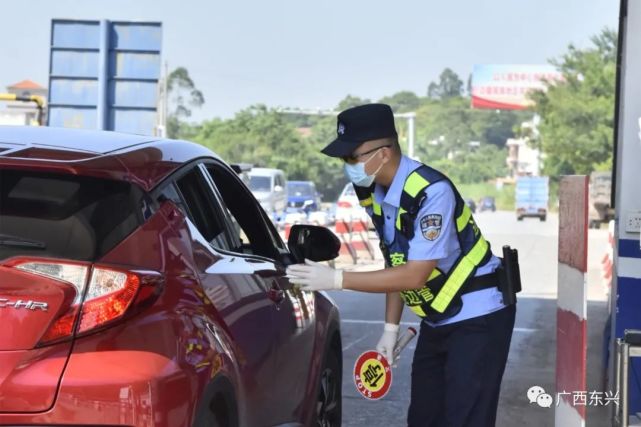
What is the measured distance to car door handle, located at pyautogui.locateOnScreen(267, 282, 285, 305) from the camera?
4.17m

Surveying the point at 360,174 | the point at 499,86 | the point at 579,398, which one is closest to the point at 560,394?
the point at 579,398

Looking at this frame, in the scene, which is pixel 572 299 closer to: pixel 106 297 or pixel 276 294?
pixel 276 294

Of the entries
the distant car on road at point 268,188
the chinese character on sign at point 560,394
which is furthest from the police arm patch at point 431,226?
the distant car on road at point 268,188

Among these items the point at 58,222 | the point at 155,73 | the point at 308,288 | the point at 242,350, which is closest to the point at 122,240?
the point at 58,222

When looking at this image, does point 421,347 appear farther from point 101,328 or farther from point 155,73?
point 155,73

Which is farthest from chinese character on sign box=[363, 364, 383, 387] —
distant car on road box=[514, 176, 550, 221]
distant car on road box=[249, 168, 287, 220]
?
distant car on road box=[514, 176, 550, 221]

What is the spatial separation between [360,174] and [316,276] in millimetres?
430

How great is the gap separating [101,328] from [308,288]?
1.18 m

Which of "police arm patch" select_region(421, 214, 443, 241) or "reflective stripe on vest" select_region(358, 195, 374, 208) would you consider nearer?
"police arm patch" select_region(421, 214, 443, 241)

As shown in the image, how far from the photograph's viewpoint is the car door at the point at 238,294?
3.55 meters

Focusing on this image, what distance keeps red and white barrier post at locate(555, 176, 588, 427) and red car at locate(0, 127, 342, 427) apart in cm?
149

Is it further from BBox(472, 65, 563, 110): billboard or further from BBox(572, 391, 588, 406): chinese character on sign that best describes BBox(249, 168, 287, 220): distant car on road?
BBox(472, 65, 563, 110): billboard

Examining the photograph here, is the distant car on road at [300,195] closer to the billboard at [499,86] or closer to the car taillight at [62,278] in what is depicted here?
the car taillight at [62,278]

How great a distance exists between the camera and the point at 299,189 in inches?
1625
